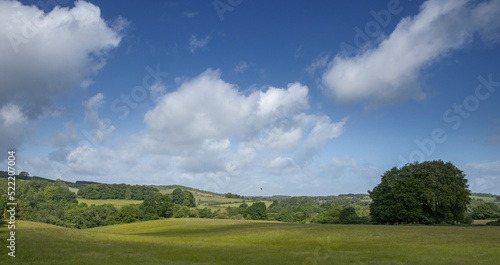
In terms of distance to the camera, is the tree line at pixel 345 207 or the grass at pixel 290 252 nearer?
the grass at pixel 290 252

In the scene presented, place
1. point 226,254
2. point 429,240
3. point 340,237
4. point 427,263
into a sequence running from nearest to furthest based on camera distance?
point 427,263
point 226,254
point 429,240
point 340,237

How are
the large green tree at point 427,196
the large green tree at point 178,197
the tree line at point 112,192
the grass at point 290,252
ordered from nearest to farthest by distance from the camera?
the grass at point 290,252, the large green tree at point 427,196, the large green tree at point 178,197, the tree line at point 112,192

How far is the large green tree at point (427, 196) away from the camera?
64000 mm

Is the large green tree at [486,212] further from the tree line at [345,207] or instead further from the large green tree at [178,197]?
the large green tree at [178,197]

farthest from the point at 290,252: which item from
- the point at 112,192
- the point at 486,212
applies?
the point at 112,192

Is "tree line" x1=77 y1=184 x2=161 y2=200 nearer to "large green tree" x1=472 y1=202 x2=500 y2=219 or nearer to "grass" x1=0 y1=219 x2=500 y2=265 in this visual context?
"grass" x1=0 y1=219 x2=500 y2=265

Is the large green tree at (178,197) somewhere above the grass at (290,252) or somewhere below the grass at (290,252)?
below

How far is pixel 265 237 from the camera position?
46156mm

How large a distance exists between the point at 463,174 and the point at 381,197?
18.3 m

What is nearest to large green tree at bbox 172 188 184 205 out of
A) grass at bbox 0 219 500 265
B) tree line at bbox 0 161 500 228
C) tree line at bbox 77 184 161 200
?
tree line at bbox 0 161 500 228

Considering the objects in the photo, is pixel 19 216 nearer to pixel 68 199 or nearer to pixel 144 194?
pixel 68 199

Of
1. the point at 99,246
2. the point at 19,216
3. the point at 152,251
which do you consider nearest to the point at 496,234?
the point at 152,251

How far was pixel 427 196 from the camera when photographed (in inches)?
2489

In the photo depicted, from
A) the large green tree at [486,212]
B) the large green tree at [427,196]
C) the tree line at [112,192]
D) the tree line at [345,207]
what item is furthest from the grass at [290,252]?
the tree line at [112,192]
